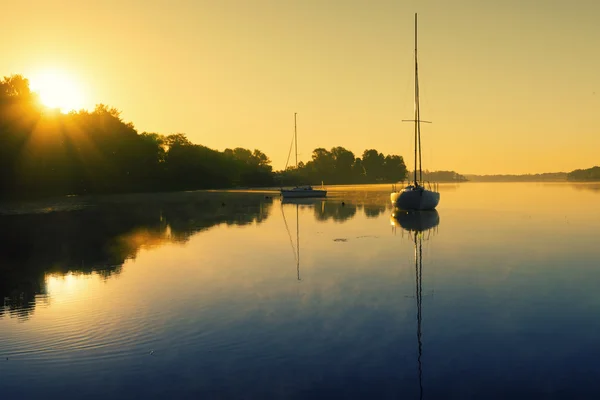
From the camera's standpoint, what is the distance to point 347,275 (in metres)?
22.1

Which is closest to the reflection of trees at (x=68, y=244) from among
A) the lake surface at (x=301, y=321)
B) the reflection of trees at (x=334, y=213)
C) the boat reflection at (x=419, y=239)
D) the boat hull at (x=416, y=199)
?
the lake surface at (x=301, y=321)

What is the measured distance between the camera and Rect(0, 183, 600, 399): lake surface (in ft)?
33.5

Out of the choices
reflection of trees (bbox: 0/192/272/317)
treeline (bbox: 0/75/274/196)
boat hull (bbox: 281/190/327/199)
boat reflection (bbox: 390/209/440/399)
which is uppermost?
treeline (bbox: 0/75/274/196)

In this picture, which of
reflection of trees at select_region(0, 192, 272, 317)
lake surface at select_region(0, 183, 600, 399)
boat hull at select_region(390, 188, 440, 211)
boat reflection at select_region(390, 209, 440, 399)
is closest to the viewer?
lake surface at select_region(0, 183, 600, 399)

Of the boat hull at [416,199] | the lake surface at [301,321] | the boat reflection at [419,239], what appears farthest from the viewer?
the boat hull at [416,199]

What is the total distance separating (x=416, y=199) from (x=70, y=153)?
85.2 meters

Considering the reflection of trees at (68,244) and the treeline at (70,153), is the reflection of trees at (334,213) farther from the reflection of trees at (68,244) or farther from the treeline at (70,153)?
the treeline at (70,153)

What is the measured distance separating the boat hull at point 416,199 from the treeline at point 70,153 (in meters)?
71.8

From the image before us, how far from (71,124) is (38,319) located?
11562 cm

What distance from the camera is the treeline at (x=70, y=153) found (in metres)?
95.9

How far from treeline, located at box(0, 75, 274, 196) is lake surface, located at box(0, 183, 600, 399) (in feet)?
247

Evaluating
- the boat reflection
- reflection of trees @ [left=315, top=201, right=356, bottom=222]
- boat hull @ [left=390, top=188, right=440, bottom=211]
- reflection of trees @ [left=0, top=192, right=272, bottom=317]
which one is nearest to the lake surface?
the boat reflection

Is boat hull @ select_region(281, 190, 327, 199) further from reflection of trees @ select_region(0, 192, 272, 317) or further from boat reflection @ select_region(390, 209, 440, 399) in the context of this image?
reflection of trees @ select_region(0, 192, 272, 317)

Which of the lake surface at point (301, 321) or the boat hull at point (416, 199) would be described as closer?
the lake surface at point (301, 321)
